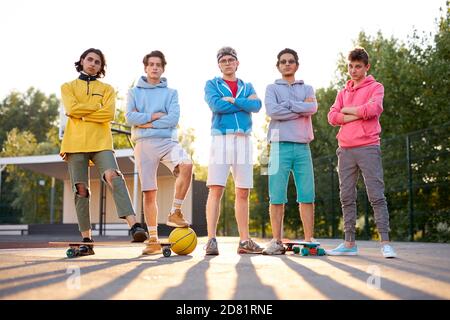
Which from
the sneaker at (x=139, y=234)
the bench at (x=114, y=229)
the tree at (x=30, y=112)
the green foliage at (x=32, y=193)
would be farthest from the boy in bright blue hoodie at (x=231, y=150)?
the tree at (x=30, y=112)

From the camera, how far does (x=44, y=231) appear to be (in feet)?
65.6

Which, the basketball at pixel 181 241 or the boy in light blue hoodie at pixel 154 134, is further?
the boy in light blue hoodie at pixel 154 134

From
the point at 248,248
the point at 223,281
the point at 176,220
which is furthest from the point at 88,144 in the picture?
the point at 223,281

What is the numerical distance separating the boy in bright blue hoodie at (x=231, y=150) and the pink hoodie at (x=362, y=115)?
29.9 inches

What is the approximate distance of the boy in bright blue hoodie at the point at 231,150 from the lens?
14.6 feet

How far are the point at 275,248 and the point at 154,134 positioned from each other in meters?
1.43

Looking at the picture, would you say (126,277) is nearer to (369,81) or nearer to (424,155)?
(369,81)

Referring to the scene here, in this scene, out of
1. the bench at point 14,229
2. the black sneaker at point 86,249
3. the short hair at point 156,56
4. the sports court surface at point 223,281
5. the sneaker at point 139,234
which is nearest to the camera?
the sports court surface at point 223,281

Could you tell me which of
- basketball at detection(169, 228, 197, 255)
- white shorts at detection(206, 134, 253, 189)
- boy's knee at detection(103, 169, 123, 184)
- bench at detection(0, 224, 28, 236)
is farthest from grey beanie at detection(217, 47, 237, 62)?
bench at detection(0, 224, 28, 236)

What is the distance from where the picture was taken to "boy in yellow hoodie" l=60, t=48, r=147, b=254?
4359 millimetres

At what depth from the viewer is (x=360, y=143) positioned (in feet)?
14.3

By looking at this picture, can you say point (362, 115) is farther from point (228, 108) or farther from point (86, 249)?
point (86, 249)

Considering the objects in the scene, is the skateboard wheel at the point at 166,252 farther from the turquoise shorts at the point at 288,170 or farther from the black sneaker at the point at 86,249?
the turquoise shorts at the point at 288,170
